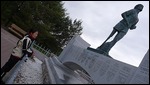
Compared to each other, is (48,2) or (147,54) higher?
(48,2)

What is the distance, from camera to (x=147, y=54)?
655cm

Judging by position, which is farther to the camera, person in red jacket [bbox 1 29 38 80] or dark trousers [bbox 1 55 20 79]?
dark trousers [bbox 1 55 20 79]

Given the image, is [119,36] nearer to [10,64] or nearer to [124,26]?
[124,26]

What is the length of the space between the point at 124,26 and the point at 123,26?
0.15 feet

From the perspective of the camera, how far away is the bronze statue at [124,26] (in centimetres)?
1182

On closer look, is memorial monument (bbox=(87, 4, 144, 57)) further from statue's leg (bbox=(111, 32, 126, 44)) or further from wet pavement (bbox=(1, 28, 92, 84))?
wet pavement (bbox=(1, 28, 92, 84))

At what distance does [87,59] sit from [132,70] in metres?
5.09

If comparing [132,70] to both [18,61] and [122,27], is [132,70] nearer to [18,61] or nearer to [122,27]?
[18,61]

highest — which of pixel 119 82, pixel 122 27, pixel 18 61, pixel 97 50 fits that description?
pixel 122 27

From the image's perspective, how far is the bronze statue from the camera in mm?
Result: 11820

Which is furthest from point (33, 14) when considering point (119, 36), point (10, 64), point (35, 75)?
point (10, 64)

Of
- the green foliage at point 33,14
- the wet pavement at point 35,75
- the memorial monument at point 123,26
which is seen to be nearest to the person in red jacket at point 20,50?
the wet pavement at point 35,75

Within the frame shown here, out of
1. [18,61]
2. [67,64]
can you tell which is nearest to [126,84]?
[18,61]

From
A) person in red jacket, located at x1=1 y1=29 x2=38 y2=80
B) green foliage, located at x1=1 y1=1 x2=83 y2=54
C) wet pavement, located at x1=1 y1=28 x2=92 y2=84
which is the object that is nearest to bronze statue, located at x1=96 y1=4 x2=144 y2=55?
wet pavement, located at x1=1 y1=28 x2=92 y2=84
